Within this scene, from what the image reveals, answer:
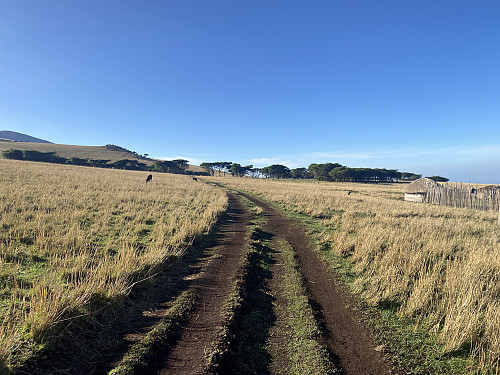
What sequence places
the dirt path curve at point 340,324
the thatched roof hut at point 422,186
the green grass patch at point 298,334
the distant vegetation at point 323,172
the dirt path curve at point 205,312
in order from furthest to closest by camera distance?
1. the distant vegetation at point 323,172
2. the thatched roof hut at point 422,186
3. the dirt path curve at point 340,324
4. the green grass patch at point 298,334
5. the dirt path curve at point 205,312

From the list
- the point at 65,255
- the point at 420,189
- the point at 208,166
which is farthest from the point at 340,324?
the point at 208,166

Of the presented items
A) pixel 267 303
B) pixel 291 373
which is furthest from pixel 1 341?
pixel 267 303

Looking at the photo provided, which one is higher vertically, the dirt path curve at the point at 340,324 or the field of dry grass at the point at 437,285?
the field of dry grass at the point at 437,285

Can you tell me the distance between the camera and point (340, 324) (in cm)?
448

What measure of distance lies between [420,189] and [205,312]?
34.8m

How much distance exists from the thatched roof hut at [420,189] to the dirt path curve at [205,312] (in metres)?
30.1

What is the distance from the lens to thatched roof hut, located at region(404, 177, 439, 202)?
95.4ft

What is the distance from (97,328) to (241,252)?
497 centimetres

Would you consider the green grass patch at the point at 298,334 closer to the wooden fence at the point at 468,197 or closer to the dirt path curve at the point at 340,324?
the dirt path curve at the point at 340,324

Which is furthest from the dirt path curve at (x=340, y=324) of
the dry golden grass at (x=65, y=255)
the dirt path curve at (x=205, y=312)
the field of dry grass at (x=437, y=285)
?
the dry golden grass at (x=65, y=255)

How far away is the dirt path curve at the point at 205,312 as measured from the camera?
321 cm

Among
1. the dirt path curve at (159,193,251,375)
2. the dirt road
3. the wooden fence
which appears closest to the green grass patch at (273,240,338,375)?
the dirt road

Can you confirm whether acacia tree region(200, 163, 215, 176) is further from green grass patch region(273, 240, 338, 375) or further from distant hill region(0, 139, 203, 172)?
green grass patch region(273, 240, 338, 375)

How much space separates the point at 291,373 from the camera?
10.6 feet
